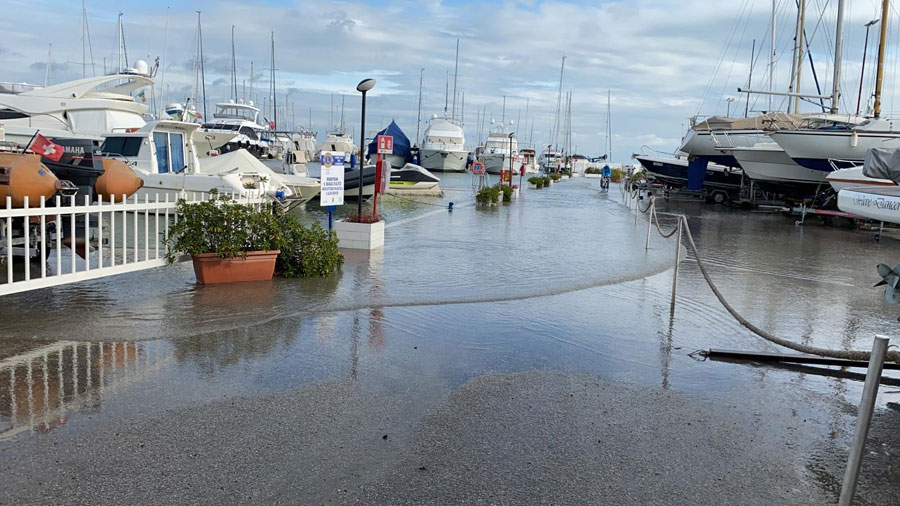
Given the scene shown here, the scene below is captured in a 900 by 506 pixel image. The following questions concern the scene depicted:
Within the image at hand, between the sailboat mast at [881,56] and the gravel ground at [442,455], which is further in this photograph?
the sailboat mast at [881,56]

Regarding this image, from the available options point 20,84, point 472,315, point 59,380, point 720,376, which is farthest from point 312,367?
point 20,84

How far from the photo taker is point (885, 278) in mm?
5695

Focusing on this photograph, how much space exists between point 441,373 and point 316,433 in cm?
A: 167

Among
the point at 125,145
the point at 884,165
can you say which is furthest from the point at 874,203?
the point at 125,145

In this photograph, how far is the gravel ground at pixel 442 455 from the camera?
13.1 feet

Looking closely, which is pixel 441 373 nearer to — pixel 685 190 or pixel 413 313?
pixel 413 313

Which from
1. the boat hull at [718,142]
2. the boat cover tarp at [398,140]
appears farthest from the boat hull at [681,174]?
the boat cover tarp at [398,140]

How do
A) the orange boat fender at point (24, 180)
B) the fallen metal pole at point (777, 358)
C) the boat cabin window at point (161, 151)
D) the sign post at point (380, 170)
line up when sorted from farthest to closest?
the boat cabin window at point (161, 151)
the sign post at point (380, 170)
the orange boat fender at point (24, 180)
the fallen metal pole at point (777, 358)

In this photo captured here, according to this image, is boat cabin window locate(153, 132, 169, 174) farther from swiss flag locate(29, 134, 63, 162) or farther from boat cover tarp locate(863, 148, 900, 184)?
boat cover tarp locate(863, 148, 900, 184)

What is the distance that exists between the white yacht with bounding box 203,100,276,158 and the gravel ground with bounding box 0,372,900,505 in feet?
217

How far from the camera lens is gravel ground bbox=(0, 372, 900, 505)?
4.01 m

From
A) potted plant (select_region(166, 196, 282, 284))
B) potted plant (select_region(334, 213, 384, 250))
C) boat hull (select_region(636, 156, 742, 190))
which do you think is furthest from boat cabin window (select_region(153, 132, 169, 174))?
boat hull (select_region(636, 156, 742, 190))

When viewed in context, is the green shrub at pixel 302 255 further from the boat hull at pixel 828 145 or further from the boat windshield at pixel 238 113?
the boat windshield at pixel 238 113

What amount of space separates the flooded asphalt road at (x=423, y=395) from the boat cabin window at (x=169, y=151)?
1217 cm
